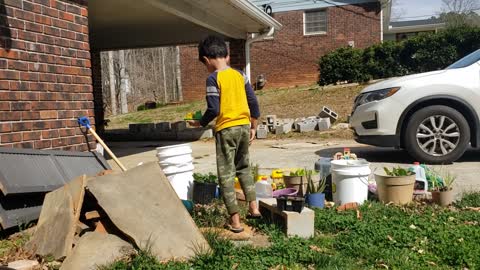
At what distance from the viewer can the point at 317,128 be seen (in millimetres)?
12586

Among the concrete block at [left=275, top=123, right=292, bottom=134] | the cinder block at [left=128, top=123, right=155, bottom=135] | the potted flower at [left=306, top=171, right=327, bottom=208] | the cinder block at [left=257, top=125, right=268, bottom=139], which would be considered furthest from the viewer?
the cinder block at [left=128, top=123, right=155, bottom=135]

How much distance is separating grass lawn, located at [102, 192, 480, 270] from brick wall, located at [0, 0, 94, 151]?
1.80 m

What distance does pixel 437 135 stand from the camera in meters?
6.83

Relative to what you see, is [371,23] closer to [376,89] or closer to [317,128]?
[317,128]

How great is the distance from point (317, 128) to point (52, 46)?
28.5 ft

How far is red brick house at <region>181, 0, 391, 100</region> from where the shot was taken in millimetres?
23344

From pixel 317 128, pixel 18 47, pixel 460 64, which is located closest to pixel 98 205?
pixel 18 47

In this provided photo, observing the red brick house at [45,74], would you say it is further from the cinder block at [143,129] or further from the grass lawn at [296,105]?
the grass lawn at [296,105]

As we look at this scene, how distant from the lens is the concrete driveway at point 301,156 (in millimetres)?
6627

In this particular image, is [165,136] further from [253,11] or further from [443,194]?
[443,194]

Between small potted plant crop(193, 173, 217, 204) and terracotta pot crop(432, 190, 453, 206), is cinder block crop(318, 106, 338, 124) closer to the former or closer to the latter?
terracotta pot crop(432, 190, 453, 206)

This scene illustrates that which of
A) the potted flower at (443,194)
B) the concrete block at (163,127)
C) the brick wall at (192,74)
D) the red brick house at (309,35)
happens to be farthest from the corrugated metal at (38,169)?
the brick wall at (192,74)

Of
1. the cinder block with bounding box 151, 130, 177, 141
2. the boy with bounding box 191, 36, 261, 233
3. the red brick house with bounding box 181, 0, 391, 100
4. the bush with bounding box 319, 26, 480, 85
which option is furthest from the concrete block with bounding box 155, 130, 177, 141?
the red brick house with bounding box 181, 0, 391, 100

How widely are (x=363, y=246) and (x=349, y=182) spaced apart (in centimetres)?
124
